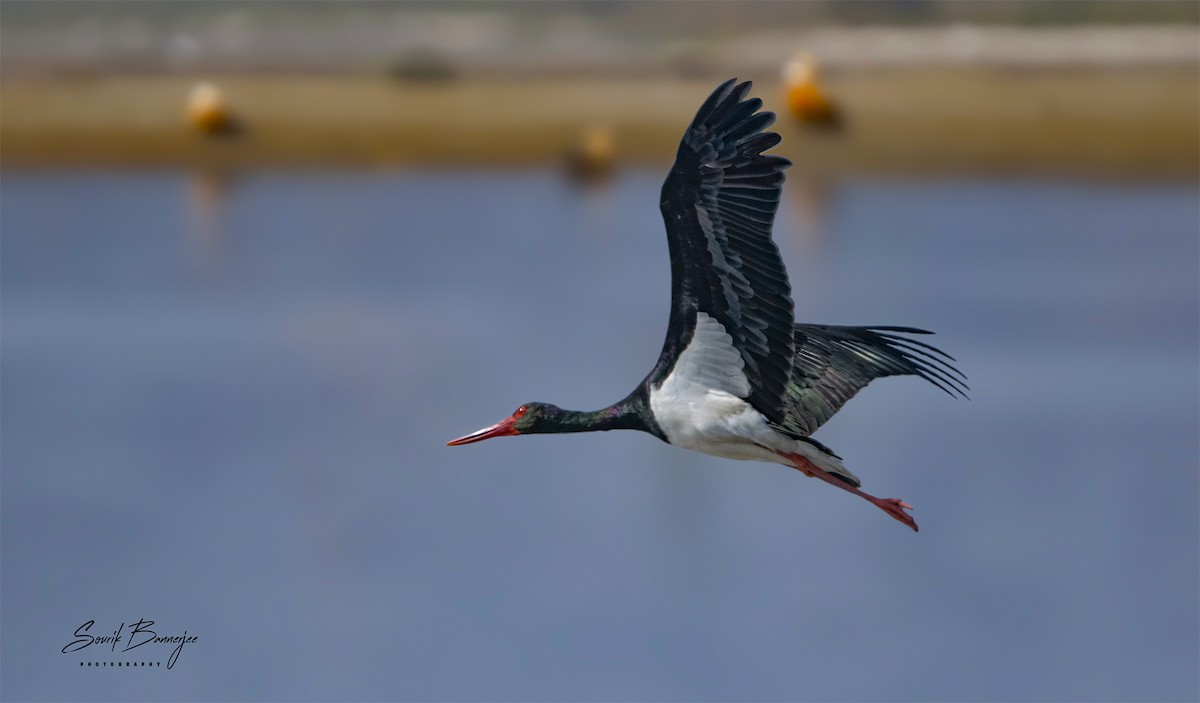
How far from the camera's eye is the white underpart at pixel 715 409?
8.75 meters

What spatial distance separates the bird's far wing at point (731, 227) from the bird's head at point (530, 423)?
1563mm

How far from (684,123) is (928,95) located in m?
3.65

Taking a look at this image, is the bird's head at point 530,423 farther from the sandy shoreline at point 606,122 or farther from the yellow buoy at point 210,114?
the yellow buoy at point 210,114

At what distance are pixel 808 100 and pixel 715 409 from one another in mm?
18872

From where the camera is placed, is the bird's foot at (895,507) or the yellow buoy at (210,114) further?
the yellow buoy at (210,114)

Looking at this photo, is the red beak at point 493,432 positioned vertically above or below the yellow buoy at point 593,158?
above

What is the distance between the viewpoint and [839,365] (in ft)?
31.7

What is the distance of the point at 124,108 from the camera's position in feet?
100

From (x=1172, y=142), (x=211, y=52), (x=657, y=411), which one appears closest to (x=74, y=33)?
(x=211, y=52)

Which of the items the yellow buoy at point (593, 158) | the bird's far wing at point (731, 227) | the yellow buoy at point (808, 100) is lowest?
the yellow buoy at point (593, 158)

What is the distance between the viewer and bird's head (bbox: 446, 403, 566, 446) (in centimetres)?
1006

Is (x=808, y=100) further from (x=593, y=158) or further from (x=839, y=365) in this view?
(x=839, y=365)

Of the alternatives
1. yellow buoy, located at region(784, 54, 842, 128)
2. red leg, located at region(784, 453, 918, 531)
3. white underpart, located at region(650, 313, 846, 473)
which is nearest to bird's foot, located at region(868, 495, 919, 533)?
red leg, located at region(784, 453, 918, 531)

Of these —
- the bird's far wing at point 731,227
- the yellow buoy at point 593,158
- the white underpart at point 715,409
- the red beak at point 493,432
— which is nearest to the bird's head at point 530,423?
the red beak at point 493,432
